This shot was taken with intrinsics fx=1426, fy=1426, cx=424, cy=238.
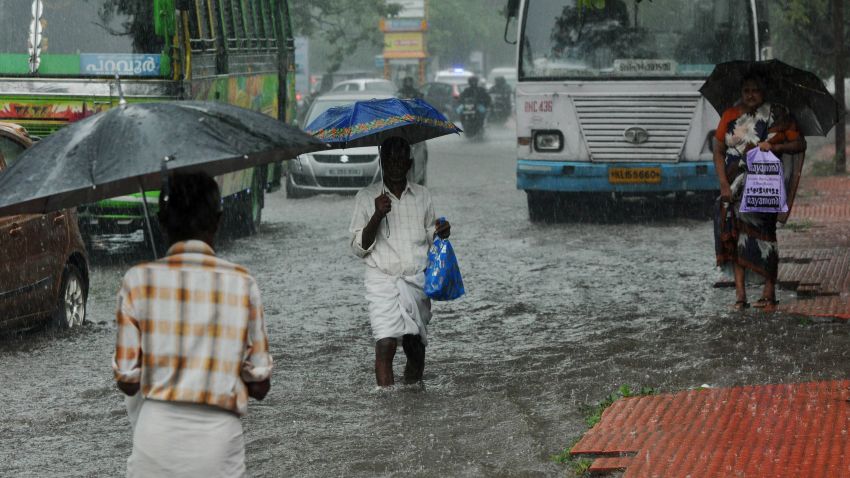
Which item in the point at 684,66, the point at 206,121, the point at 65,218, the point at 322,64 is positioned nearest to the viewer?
the point at 206,121

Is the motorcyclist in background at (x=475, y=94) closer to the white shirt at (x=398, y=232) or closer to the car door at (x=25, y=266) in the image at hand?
the car door at (x=25, y=266)

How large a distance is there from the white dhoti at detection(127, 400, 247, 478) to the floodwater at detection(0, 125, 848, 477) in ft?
7.59

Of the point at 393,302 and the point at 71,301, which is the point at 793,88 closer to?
the point at 393,302

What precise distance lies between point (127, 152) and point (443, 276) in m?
3.27

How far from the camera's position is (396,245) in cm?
751

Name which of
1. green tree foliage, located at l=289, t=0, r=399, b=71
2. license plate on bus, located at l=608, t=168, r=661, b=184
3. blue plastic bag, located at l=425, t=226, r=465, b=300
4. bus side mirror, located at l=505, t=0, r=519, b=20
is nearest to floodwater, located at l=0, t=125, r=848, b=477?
blue plastic bag, located at l=425, t=226, r=465, b=300

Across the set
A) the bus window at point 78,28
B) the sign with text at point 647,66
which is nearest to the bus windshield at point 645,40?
the sign with text at point 647,66

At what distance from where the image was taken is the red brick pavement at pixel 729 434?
18.8 feet

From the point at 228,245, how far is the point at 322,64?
241 feet

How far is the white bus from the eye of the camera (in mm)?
15938

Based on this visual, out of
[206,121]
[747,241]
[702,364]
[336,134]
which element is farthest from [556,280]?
[206,121]

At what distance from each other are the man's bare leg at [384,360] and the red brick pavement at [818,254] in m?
3.31

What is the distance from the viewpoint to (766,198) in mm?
9641

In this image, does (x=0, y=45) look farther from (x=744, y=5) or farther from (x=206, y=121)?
(x=206, y=121)
